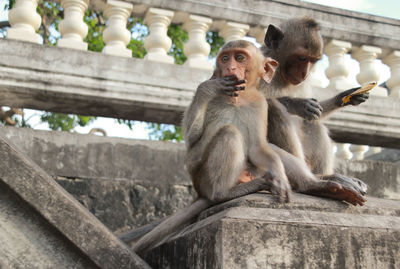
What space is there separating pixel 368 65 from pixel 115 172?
2779mm

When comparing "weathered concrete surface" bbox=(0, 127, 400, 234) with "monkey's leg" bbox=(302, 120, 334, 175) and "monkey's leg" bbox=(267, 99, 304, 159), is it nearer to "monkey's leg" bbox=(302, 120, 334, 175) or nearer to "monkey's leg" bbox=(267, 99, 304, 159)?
"monkey's leg" bbox=(302, 120, 334, 175)

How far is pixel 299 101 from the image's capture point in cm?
343

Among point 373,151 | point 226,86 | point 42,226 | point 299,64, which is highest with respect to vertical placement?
point 373,151

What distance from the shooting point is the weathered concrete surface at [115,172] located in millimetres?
4391

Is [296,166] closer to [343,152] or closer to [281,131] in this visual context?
[281,131]

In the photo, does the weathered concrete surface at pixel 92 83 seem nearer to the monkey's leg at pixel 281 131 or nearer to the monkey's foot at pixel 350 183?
the monkey's leg at pixel 281 131

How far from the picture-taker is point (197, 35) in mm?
4965

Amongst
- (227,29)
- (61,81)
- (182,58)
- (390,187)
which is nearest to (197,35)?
(227,29)

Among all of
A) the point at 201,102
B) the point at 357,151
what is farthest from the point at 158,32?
the point at 357,151

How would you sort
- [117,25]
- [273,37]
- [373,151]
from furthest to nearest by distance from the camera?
[373,151]
[117,25]
[273,37]

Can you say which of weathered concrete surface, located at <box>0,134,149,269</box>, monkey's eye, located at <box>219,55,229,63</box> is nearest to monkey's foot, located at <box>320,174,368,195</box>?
monkey's eye, located at <box>219,55,229,63</box>

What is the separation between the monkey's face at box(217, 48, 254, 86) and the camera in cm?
295

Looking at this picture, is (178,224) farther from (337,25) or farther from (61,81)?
(337,25)

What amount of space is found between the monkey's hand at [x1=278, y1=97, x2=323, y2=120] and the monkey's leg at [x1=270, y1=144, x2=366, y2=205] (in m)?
0.41
